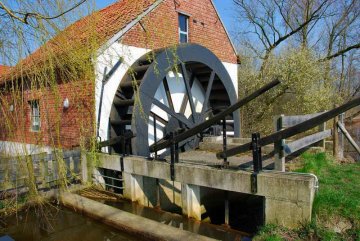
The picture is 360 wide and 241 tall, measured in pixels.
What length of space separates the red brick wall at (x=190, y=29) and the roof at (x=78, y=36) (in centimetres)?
29

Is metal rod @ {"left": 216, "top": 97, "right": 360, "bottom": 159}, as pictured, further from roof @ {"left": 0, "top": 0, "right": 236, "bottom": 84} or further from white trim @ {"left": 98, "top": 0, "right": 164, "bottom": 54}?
white trim @ {"left": 98, "top": 0, "right": 164, "bottom": 54}

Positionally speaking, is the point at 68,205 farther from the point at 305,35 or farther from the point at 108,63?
the point at 305,35

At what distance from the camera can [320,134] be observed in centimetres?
589

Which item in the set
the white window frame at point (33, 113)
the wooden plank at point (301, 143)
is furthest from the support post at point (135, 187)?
the wooden plank at point (301, 143)

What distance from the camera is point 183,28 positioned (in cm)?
855

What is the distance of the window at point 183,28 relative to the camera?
27.7ft

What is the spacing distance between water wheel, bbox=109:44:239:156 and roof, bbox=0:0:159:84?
76 centimetres

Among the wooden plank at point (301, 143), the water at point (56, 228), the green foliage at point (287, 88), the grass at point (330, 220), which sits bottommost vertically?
the water at point (56, 228)

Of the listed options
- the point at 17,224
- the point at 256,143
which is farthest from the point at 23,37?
the point at 17,224

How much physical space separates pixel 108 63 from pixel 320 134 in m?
4.33

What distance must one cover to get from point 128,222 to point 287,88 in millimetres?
9689

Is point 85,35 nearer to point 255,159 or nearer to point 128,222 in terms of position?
point 128,222

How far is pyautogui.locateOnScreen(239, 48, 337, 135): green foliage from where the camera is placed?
458 inches

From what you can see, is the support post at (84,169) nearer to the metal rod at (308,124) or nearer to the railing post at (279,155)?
the metal rod at (308,124)
